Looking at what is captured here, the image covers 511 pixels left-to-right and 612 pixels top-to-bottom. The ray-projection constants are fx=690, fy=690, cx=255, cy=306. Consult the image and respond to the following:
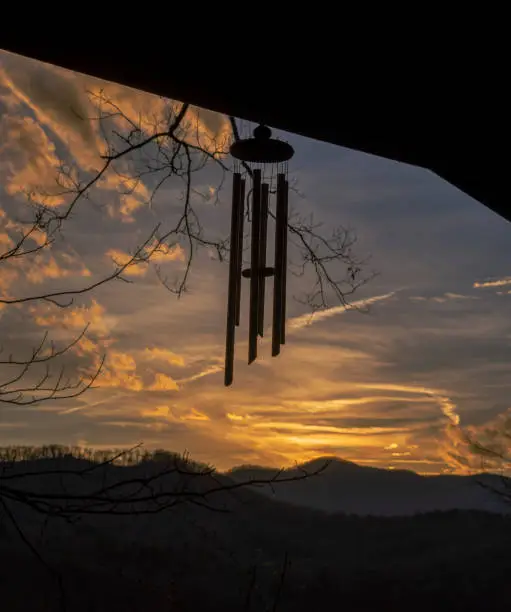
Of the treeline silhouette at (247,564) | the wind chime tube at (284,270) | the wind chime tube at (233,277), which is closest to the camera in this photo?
the wind chime tube at (233,277)

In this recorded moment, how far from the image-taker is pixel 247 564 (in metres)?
28.8

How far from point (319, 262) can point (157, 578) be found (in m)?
20.1

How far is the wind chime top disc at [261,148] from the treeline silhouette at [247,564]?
962 cm

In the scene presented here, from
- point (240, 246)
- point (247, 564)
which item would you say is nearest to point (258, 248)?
point (240, 246)

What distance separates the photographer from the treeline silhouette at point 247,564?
19.6m

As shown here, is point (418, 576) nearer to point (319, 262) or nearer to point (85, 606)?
point (85, 606)

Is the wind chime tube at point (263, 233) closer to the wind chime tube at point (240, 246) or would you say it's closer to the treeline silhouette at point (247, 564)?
the wind chime tube at point (240, 246)


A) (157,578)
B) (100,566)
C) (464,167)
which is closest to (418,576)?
(157,578)

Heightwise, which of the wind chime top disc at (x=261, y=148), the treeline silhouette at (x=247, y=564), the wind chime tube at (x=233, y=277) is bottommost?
the treeline silhouette at (x=247, y=564)

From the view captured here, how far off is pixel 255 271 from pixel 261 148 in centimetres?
57

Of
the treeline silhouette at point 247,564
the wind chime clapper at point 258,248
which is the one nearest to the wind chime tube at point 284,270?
the wind chime clapper at point 258,248

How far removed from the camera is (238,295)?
3416 millimetres

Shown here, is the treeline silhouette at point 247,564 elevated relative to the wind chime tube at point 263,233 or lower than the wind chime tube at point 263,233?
lower

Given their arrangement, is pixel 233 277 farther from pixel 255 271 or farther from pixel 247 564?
pixel 247 564
